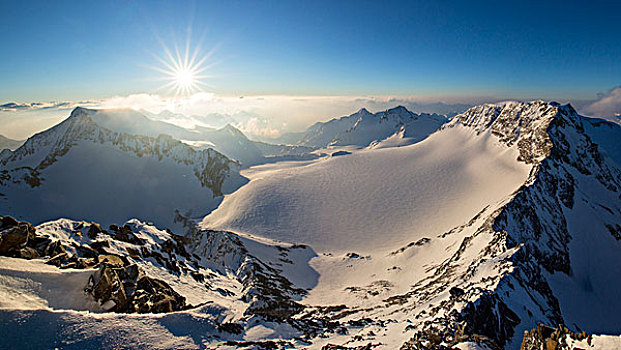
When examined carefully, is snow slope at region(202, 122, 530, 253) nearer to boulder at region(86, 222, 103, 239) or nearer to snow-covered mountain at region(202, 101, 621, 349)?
snow-covered mountain at region(202, 101, 621, 349)

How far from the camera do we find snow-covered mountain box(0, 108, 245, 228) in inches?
3868

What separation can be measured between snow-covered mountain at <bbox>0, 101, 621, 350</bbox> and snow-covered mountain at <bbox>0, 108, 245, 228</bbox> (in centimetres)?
2100

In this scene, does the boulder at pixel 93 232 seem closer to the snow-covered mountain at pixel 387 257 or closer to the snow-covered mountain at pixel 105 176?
the snow-covered mountain at pixel 387 257

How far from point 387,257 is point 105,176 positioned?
126 metres

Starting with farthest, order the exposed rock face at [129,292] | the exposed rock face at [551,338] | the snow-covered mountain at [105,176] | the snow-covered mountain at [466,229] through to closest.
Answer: the snow-covered mountain at [105,176], the snow-covered mountain at [466,229], the exposed rock face at [129,292], the exposed rock face at [551,338]

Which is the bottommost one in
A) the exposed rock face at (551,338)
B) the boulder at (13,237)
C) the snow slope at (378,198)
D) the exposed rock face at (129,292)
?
the snow slope at (378,198)

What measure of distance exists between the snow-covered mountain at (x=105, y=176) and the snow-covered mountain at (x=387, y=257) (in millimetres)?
21005

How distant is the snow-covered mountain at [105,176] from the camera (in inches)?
3868

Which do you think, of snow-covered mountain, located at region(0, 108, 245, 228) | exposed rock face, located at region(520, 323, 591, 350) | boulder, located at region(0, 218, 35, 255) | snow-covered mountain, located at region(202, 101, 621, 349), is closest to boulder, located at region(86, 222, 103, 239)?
boulder, located at region(0, 218, 35, 255)

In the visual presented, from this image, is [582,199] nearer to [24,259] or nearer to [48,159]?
[24,259]

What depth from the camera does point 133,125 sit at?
645 ft

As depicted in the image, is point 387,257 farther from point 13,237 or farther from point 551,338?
point 13,237

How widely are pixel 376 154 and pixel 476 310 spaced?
144417 mm

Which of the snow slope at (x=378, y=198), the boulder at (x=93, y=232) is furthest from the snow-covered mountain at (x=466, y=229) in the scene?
the boulder at (x=93, y=232)
